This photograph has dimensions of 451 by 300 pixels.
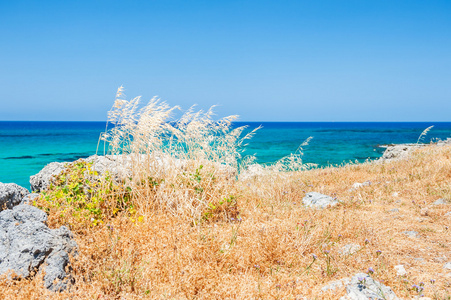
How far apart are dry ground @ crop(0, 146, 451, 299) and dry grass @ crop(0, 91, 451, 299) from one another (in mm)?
14

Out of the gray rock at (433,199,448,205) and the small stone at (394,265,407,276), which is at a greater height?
the gray rock at (433,199,448,205)

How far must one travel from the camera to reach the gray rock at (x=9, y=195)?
510cm

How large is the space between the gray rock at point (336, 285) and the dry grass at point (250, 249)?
82 millimetres

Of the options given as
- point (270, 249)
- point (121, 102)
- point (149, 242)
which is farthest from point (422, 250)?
point (121, 102)

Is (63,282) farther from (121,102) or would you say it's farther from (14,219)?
(121,102)

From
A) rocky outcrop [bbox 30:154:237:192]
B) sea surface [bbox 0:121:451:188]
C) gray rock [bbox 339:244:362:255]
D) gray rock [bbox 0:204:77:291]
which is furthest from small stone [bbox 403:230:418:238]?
gray rock [bbox 0:204:77:291]

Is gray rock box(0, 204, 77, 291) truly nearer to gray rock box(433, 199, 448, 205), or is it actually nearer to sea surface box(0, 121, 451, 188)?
sea surface box(0, 121, 451, 188)

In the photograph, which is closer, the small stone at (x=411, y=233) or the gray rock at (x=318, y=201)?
the small stone at (x=411, y=233)

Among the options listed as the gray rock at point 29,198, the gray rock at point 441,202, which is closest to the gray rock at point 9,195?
the gray rock at point 29,198

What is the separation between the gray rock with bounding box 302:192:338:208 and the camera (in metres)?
6.40

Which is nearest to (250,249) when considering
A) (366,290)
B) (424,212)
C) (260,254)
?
(260,254)

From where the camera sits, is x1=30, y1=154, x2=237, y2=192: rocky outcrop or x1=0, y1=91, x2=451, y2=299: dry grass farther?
x1=30, y1=154, x2=237, y2=192: rocky outcrop

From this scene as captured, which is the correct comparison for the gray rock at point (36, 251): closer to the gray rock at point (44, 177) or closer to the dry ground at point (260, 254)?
the dry ground at point (260, 254)

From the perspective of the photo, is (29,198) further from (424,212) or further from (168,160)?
(424,212)
